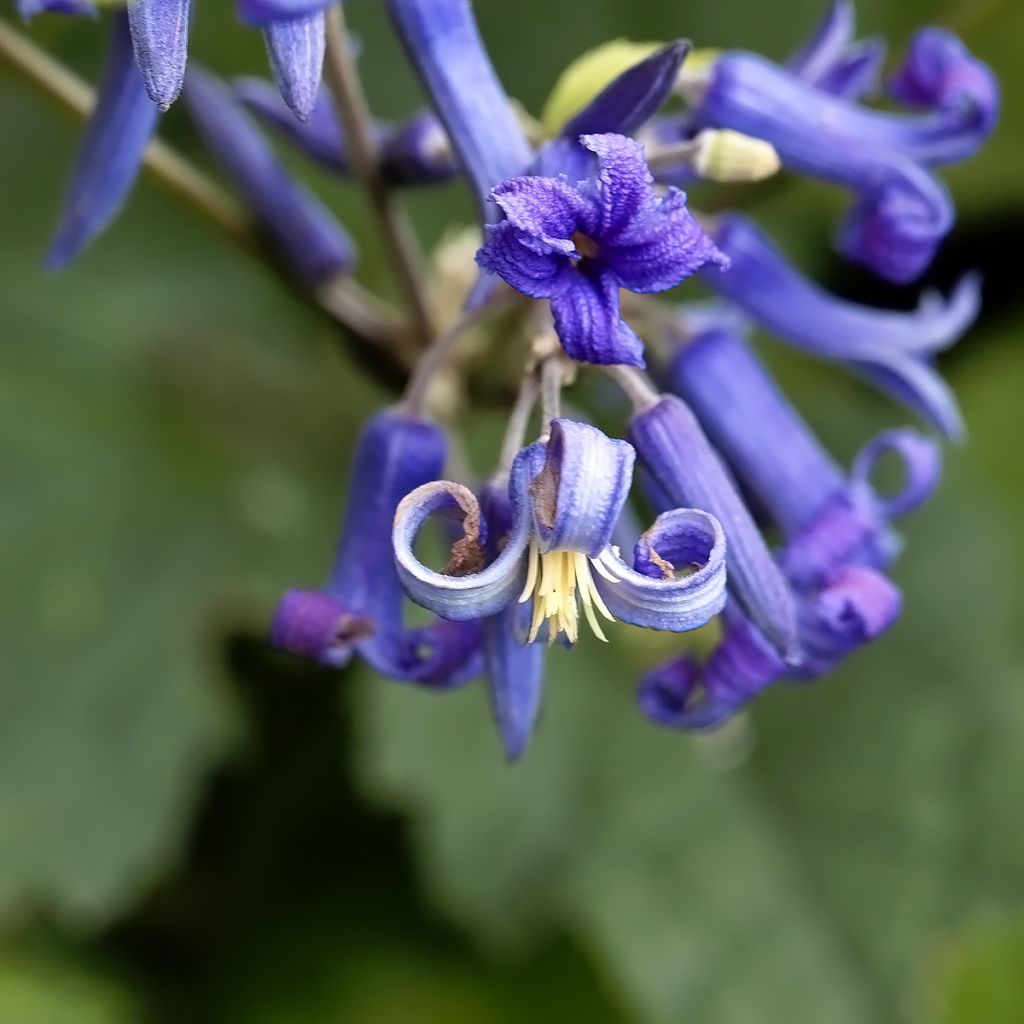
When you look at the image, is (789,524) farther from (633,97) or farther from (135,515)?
(135,515)

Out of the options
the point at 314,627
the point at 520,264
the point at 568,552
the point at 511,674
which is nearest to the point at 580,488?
the point at 568,552

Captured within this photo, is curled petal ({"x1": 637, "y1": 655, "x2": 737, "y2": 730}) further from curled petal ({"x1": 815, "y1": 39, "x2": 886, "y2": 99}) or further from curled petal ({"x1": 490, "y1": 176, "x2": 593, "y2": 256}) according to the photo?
curled petal ({"x1": 815, "y1": 39, "x2": 886, "y2": 99})

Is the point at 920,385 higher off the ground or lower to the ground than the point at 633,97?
lower

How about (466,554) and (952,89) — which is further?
(952,89)

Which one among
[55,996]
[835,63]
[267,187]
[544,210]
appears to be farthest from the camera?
[55,996]

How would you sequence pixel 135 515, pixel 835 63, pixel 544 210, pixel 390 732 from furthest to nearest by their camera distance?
pixel 135 515 < pixel 390 732 < pixel 835 63 < pixel 544 210

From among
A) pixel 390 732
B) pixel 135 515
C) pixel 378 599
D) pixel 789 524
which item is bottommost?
pixel 135 515
